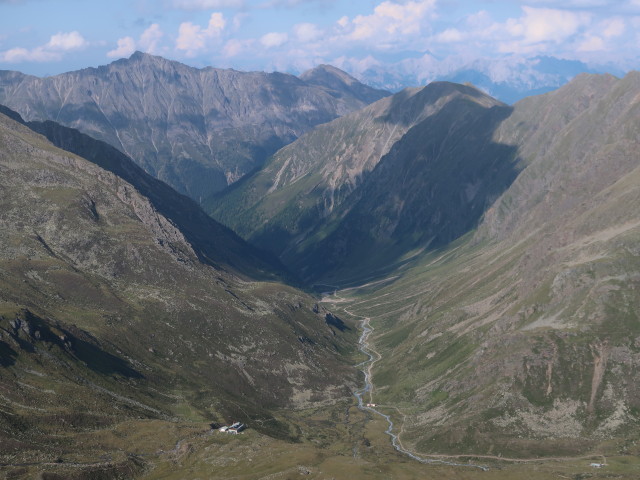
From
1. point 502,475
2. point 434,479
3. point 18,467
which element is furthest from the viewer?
point 502,475

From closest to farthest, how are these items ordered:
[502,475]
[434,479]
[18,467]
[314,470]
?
1. [18,467]
2. [314,470]
3. [434,479]
4. [502,475]

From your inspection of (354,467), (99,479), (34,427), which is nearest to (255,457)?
(354,467)

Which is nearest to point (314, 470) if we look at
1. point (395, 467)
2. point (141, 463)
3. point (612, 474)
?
point (395, 467)

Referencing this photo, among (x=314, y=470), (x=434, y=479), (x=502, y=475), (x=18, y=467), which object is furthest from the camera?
(x=502, y=475)

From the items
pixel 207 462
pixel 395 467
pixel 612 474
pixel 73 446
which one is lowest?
pixel 612 474

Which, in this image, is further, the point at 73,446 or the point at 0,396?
the point at 0,396

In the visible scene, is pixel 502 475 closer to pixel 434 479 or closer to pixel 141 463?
pixel 434 479

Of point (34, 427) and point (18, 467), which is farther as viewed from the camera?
point (34, 427)

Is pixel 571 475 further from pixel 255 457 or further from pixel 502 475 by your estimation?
pixel 255 457

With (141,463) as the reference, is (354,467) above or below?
below
